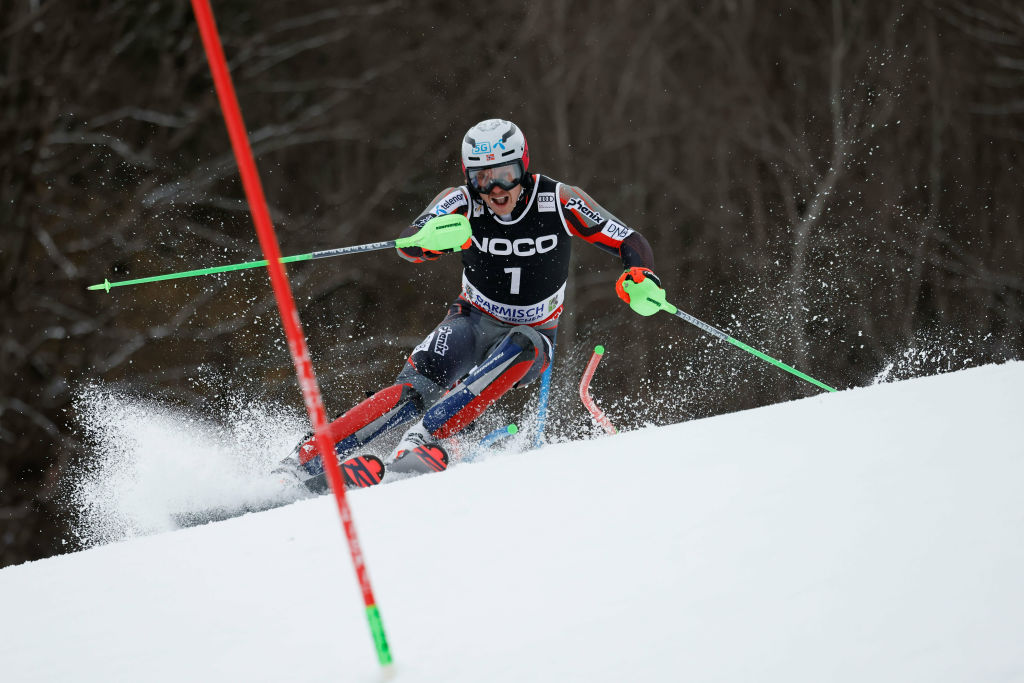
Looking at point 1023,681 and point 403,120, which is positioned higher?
point 403,120

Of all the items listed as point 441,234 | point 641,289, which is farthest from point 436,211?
point 641,289

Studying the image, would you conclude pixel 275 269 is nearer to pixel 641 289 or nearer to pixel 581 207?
pixel 641 289

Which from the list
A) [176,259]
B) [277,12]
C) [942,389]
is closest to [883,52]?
[277,12]

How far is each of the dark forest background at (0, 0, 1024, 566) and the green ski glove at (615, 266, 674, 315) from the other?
6.45 m

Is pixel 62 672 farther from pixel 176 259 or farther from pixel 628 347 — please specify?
pixel 628 347

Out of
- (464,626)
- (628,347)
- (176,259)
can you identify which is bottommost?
(464,626)

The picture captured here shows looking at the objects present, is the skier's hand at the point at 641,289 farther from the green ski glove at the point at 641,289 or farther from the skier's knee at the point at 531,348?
the skier's knee at the point at 531,348

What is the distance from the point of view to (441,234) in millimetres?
4305

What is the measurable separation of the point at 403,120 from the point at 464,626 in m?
12.8

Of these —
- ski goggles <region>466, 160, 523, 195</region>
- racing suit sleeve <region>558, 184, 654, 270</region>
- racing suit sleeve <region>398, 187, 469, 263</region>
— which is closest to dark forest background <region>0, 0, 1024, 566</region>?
racing suit sleeve <region>558, 184, 654, 270</region>

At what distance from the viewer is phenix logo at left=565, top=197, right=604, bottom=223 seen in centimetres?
454

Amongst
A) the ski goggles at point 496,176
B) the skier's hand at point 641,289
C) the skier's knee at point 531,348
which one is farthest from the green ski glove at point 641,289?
the ski goggles at point 496,176

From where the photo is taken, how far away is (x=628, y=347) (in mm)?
13750

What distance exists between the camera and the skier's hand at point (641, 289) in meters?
4.31
